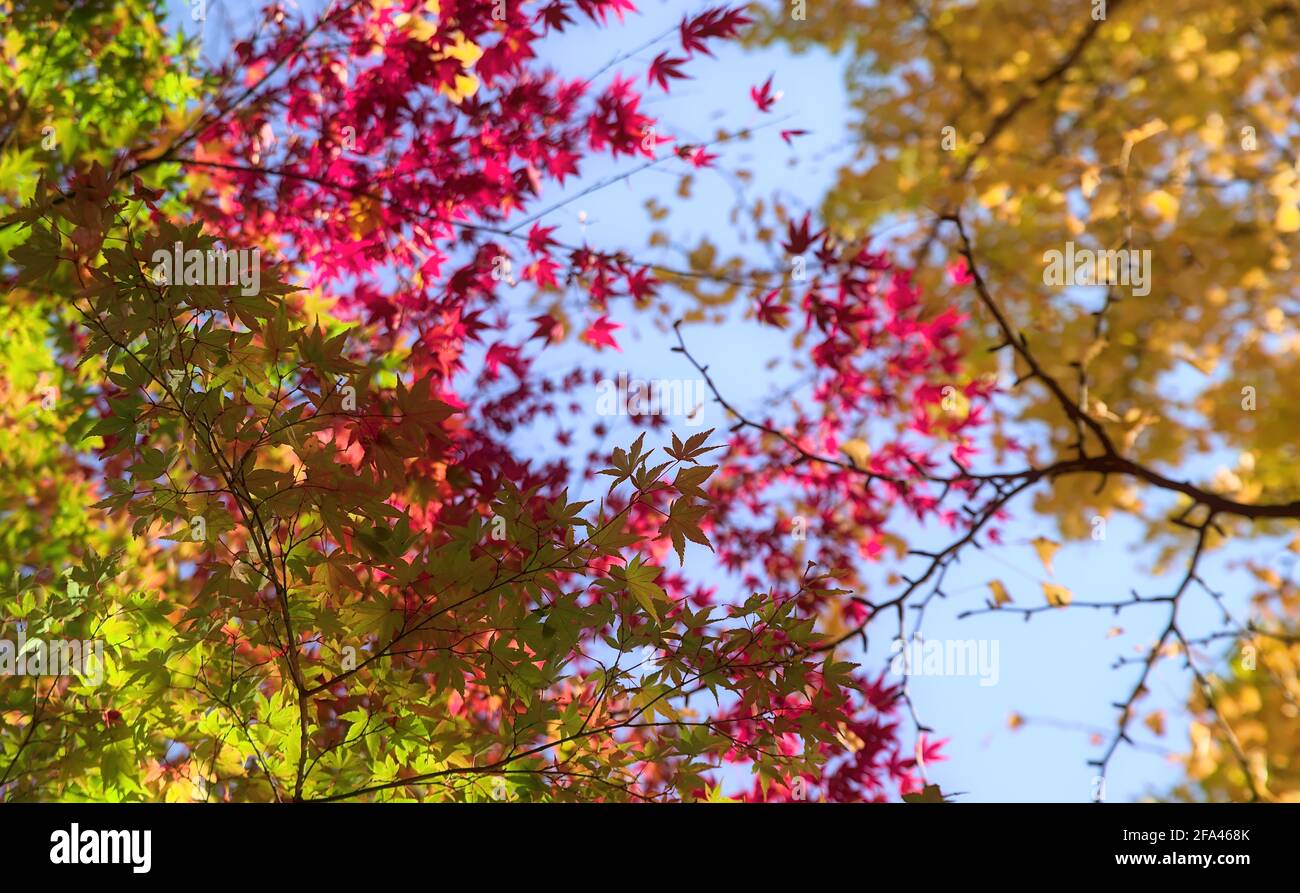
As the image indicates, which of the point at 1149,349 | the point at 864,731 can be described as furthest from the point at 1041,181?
the point at 864,731

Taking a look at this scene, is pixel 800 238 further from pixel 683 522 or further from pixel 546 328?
pixel 683 522

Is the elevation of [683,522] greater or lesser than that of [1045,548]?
lesser

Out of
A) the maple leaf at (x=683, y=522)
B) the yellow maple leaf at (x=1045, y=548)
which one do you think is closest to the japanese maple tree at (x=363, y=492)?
the maple leaf at (x=683, y=522)

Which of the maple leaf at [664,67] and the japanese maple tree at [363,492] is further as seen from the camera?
the maple leaf at [664,67]

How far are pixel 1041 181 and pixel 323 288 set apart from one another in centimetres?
391

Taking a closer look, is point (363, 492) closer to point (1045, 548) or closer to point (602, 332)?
point (602, 332)

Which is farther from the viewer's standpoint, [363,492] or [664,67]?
[664,67]

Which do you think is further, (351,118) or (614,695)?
(351,118)

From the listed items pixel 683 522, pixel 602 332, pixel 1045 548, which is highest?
pixel 602 332

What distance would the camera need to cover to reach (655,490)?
1294mm

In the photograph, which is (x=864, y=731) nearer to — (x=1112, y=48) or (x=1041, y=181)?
(x=1041, y=181)

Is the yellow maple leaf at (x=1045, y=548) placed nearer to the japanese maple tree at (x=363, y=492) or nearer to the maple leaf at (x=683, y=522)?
the japanese maple tree at (x=363, y=492)

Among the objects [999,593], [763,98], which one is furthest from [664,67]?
[999,593]
